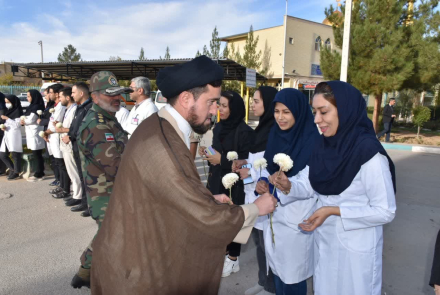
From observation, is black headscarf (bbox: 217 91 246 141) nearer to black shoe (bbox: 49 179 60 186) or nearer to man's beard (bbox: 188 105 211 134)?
man's beard (bbox: 188 105 211 134)

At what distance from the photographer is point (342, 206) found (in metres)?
1.93

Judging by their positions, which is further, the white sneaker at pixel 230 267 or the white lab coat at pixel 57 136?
the white lab coat at pixel 57 136

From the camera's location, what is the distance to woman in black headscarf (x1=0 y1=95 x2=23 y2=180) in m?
6.72

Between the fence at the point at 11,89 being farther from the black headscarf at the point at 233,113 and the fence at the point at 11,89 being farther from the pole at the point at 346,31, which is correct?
the black headscarf at the point at 233,113

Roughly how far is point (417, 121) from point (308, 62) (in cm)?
1554

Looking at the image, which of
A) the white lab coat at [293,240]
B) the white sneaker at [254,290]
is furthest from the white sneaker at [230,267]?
the white lab coat at [293,240]

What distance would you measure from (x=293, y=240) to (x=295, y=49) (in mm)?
27569

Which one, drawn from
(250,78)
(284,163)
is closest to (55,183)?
(284,163)

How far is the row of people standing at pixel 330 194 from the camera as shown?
185cm

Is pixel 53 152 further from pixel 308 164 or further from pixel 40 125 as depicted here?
pixel 308 164

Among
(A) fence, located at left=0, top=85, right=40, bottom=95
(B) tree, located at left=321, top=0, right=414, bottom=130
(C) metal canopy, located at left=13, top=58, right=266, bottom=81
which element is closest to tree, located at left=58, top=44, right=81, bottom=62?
(A) fence, located at left=0, top=85, right=40, bottom=95

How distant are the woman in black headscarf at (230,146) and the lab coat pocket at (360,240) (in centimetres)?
156

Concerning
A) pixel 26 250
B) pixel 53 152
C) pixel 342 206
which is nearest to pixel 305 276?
pixel 342 206

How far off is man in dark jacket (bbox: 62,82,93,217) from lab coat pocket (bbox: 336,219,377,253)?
150 inches
